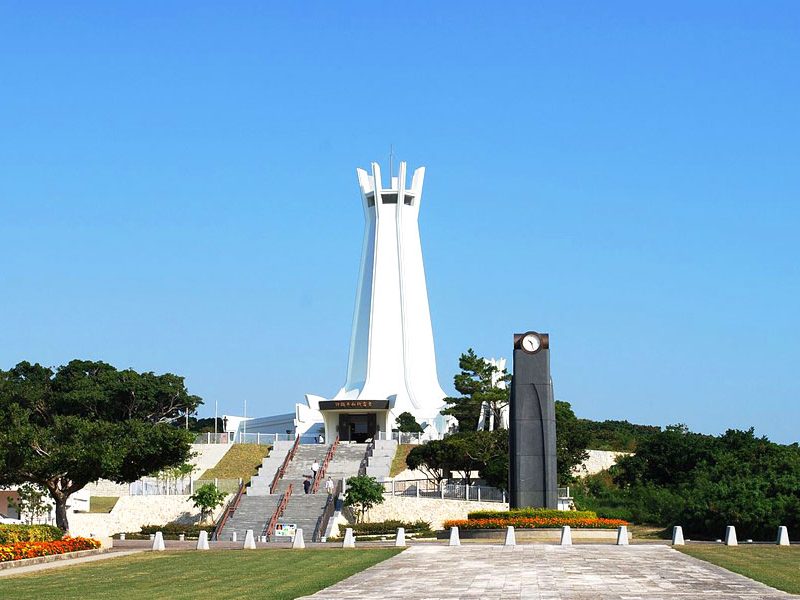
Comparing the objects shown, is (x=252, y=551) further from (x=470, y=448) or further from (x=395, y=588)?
(x=470, y=448)

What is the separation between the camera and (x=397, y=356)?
76500mm

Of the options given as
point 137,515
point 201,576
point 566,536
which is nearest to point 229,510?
point 137,515

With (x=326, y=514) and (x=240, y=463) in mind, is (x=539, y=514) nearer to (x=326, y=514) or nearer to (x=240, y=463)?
(x=326, y=514)

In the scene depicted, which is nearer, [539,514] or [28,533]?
[28,533]

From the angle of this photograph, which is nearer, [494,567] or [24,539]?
[494,567]

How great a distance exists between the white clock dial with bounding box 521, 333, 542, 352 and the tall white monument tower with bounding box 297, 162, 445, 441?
4184cm

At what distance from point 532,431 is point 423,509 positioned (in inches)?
500

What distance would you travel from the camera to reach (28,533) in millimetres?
26469

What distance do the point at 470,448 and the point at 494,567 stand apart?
28.2m

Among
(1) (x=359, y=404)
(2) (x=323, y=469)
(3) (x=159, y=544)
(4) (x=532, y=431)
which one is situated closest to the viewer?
(3) (x=159, y=544)

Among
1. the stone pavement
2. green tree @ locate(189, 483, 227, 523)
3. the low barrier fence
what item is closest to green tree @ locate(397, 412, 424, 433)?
the low barrier fence

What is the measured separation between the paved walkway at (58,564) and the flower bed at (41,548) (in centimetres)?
28

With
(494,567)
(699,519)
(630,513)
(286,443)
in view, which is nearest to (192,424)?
(286,443)

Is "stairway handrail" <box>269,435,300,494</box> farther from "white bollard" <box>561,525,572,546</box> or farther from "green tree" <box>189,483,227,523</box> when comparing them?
"white bollard" <box>561,525,572,546</box>
